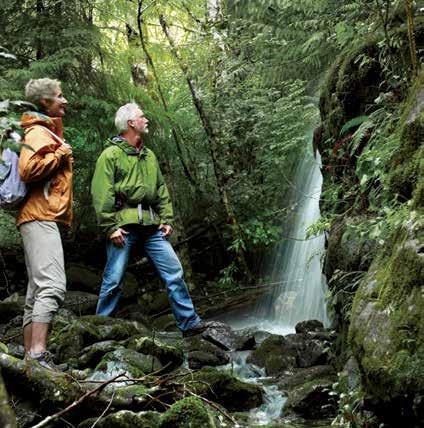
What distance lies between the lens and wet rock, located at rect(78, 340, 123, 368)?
5520mm

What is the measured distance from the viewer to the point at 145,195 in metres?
6.24

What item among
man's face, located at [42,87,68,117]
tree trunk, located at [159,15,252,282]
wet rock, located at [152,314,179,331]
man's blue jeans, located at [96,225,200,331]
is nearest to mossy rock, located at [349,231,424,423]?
man's face, located at [42,87,68,117]

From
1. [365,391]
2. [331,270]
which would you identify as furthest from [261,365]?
[365,391]

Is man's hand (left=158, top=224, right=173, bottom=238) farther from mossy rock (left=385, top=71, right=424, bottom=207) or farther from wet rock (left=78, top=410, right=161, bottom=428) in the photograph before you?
wet rock (left=78, top=410, right=161, bottom=428)

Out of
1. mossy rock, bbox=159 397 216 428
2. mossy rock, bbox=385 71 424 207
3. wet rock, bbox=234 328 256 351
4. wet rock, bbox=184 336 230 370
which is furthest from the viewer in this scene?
wet rock, bbox=234 328 256 351

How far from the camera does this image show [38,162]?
424 centimetres

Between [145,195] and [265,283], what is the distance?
617 cm

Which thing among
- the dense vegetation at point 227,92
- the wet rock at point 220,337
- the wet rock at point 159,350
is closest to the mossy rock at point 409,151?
the dense vegetation at point 227,92

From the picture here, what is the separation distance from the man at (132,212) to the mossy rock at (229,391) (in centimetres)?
134

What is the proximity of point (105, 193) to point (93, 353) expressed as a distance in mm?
1614

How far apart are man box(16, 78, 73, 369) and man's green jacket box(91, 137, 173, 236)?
61.4 inches

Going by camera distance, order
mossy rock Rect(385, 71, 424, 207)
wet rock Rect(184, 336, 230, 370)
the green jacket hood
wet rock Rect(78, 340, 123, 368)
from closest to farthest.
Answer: mossy rock Rect(385, 71, 424, 207) → wet rock Rect(78, 340, 123, 368) → wet rock Rect(184, 336, 230, 370) → the green jacket hood

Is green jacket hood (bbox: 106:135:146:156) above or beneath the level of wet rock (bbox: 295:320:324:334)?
above

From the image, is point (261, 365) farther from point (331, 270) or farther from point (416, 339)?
point (416, 339)
